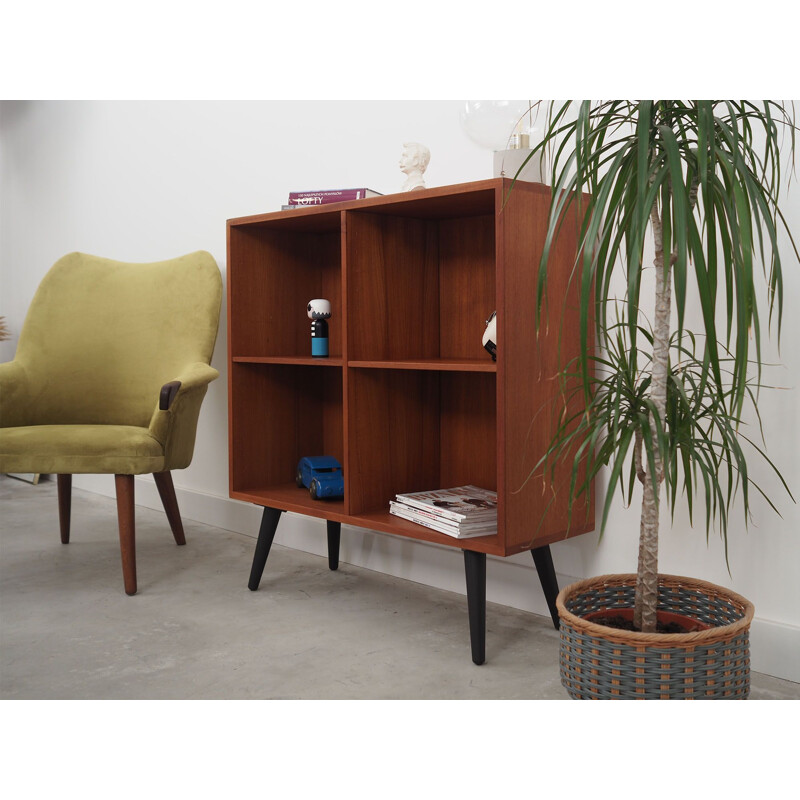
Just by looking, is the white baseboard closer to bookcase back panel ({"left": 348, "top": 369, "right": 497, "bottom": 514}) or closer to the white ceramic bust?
bookcase back panel ({"left": 348, "top": 369, "right": 497, "bottom": 514})

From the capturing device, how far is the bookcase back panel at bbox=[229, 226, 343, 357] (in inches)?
100

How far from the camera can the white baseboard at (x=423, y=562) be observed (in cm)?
182

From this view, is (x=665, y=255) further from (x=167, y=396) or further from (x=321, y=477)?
(x=167, y=396)

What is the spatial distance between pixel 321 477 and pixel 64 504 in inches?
50.4

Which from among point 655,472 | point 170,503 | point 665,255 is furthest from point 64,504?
point 665,255

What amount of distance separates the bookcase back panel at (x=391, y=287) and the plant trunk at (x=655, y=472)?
0.86 m

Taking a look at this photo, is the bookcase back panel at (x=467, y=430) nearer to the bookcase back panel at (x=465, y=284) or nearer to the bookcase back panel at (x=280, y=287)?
the bookcase back panel at (x=465, y=284)

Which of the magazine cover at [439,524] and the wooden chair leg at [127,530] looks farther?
the wooden chair leg at [127,530]

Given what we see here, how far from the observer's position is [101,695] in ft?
5.73

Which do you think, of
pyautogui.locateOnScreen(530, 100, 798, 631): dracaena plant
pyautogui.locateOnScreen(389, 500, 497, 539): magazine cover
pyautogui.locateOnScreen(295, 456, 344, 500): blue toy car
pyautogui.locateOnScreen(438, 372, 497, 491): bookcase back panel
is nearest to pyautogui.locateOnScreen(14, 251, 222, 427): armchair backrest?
pyautogui.locateOnScreen(295, 456, 344, 500): blue toy car

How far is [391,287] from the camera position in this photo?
87.9 inches

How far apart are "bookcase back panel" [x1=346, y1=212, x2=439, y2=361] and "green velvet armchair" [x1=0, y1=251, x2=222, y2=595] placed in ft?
2.37

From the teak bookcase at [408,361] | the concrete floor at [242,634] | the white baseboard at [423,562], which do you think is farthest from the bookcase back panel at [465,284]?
the concrete floor at [242,634]

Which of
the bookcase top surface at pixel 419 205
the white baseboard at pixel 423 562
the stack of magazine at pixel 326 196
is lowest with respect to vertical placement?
the white baseboard at pixel 423 562
